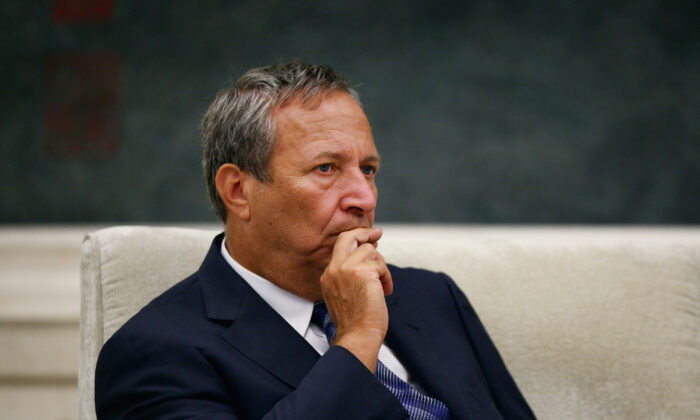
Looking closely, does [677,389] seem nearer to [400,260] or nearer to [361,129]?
[400,260]

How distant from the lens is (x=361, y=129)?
1544 millimetres

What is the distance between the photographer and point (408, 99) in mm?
2826

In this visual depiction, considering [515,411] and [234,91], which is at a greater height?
[234,91]

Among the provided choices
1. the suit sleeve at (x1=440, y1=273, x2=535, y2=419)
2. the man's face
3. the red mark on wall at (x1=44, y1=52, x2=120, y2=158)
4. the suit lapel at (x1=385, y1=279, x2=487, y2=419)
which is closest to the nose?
the man's face

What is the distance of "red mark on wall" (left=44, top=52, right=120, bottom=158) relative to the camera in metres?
2.89

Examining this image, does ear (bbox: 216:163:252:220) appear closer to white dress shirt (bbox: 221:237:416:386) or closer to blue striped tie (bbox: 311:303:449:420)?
white dress shirt (bbox: 221:237:416:386)

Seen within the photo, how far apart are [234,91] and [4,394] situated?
1.99m

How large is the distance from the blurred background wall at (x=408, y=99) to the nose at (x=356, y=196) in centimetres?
133

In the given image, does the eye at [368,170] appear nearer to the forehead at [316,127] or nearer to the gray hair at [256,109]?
the forehead at [316,127]

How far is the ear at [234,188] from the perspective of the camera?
154cm

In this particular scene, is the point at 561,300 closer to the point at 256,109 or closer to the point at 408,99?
the point at 256,109

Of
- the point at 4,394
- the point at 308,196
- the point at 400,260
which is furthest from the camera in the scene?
the point at 4,394

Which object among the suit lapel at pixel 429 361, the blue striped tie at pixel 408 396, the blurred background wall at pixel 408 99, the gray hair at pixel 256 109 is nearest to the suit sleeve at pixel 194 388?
the blue striped tie at pixel 408 396

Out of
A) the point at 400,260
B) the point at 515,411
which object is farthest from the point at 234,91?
the point at 515,411
